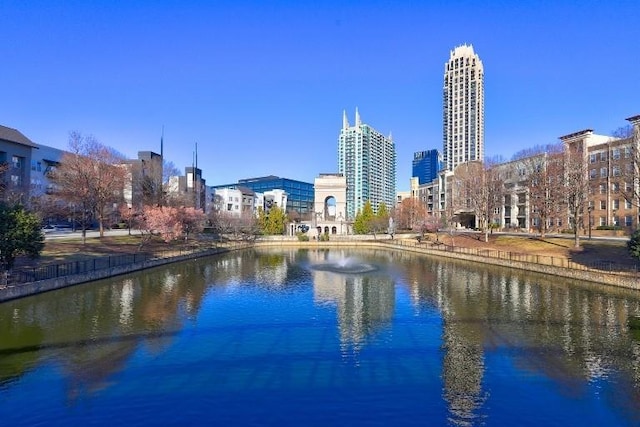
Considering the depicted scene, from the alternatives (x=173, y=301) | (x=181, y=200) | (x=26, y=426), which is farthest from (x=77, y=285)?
(x=181, y=200)

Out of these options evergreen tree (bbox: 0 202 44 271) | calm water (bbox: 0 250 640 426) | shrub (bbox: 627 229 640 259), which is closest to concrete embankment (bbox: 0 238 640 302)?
calm water (bbox: 0 250 640 426)

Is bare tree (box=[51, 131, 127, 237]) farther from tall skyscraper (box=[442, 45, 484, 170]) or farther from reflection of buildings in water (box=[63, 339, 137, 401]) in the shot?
tall skyscraper (box=[442, 45, 484, 170])

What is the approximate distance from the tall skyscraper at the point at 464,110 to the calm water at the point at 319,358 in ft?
497

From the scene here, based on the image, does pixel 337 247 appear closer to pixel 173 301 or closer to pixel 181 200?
pixel 181 200

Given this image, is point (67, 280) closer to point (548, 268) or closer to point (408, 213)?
point (548, 268)

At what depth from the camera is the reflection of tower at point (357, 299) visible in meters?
19.9

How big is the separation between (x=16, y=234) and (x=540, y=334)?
29049 mm

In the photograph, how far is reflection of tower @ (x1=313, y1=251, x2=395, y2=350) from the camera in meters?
19.9

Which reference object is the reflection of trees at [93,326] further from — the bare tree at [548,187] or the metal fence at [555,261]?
the bare tree at [548,187]

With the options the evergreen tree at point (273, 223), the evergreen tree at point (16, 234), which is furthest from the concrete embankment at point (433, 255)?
the evergreen tree at point (273, 223)

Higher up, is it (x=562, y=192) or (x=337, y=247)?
(x=562, y=192)

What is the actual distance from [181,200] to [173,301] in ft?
158

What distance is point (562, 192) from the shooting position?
5353cm

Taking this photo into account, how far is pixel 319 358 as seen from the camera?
51.3ft
